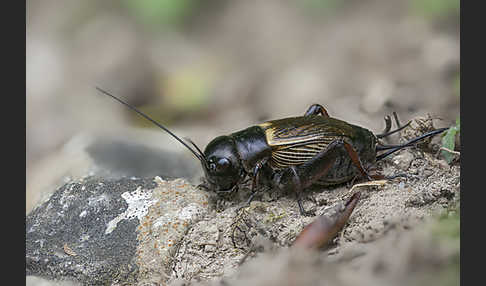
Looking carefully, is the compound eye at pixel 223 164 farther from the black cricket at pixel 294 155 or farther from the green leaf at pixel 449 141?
the green leaf at pixel 449 141

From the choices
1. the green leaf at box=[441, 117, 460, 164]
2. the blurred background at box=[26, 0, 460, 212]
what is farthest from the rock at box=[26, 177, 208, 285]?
the green leaf at box=[441, 117, 460, 164]

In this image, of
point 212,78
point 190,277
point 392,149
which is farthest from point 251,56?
point 190,277

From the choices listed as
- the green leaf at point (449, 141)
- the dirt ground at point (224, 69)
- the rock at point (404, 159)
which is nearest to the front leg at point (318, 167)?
the rock at point (404, 159)

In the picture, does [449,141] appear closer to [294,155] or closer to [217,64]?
[294,155]

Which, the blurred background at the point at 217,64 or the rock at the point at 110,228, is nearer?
the rock at the point at 110,228

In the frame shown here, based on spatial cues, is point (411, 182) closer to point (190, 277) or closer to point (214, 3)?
point (190, 277)

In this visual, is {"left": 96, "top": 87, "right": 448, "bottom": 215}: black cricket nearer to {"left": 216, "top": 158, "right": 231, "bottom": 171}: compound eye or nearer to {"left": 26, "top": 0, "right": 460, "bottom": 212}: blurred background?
{"left": 216, "top": 158, "right": 231, "bottom": 171}: compound eye
